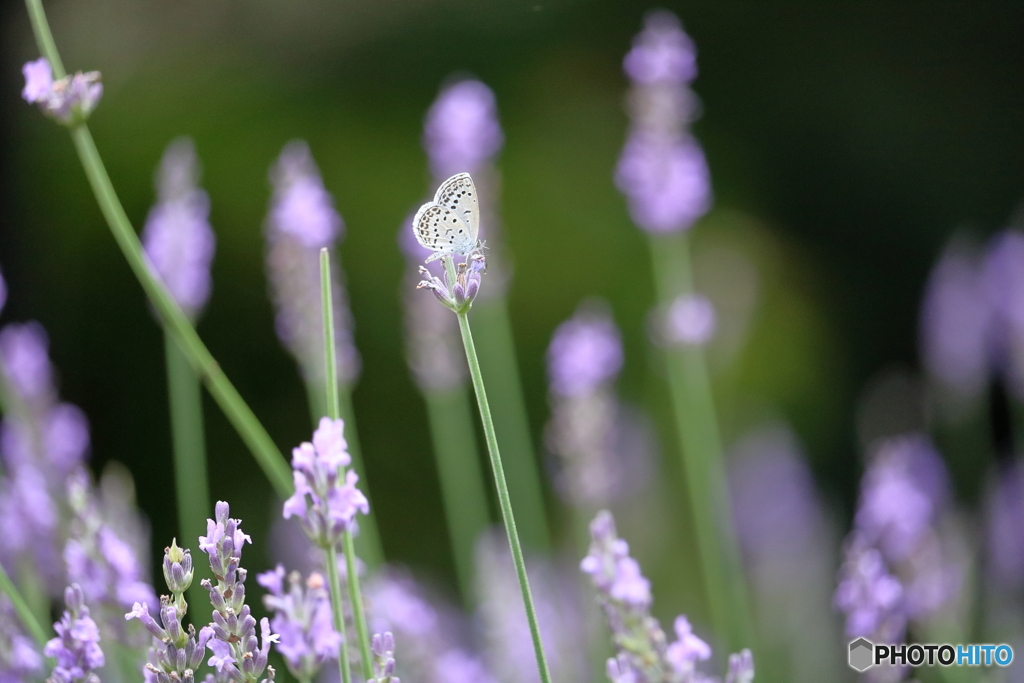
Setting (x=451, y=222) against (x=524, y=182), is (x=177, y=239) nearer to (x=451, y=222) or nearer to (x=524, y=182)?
(x=451, y=222)

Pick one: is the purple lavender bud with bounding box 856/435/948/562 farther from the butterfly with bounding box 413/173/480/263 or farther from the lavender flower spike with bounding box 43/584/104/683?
the lavender flower spike with bounding box 43/584/104/683

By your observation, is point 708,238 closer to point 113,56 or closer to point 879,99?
point 879,99

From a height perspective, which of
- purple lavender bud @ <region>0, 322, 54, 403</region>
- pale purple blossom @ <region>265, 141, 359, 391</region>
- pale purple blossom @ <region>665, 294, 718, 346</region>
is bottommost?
purple lavender bud @ <region>0, 322, 54, 403</region>

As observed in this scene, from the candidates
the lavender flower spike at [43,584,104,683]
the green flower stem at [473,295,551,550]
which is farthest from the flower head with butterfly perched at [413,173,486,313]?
the green flower stem at [473,295,551,550]

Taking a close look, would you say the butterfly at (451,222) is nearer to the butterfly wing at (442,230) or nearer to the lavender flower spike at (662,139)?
the butterfly wing at (442,230)

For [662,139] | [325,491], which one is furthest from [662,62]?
[325,491]

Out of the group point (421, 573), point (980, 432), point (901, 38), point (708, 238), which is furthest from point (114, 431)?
point (901, 38)

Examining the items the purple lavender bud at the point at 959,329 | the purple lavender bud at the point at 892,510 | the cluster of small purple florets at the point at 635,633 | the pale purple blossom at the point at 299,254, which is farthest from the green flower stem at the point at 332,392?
the purple lavender bud at the point at 959,329
